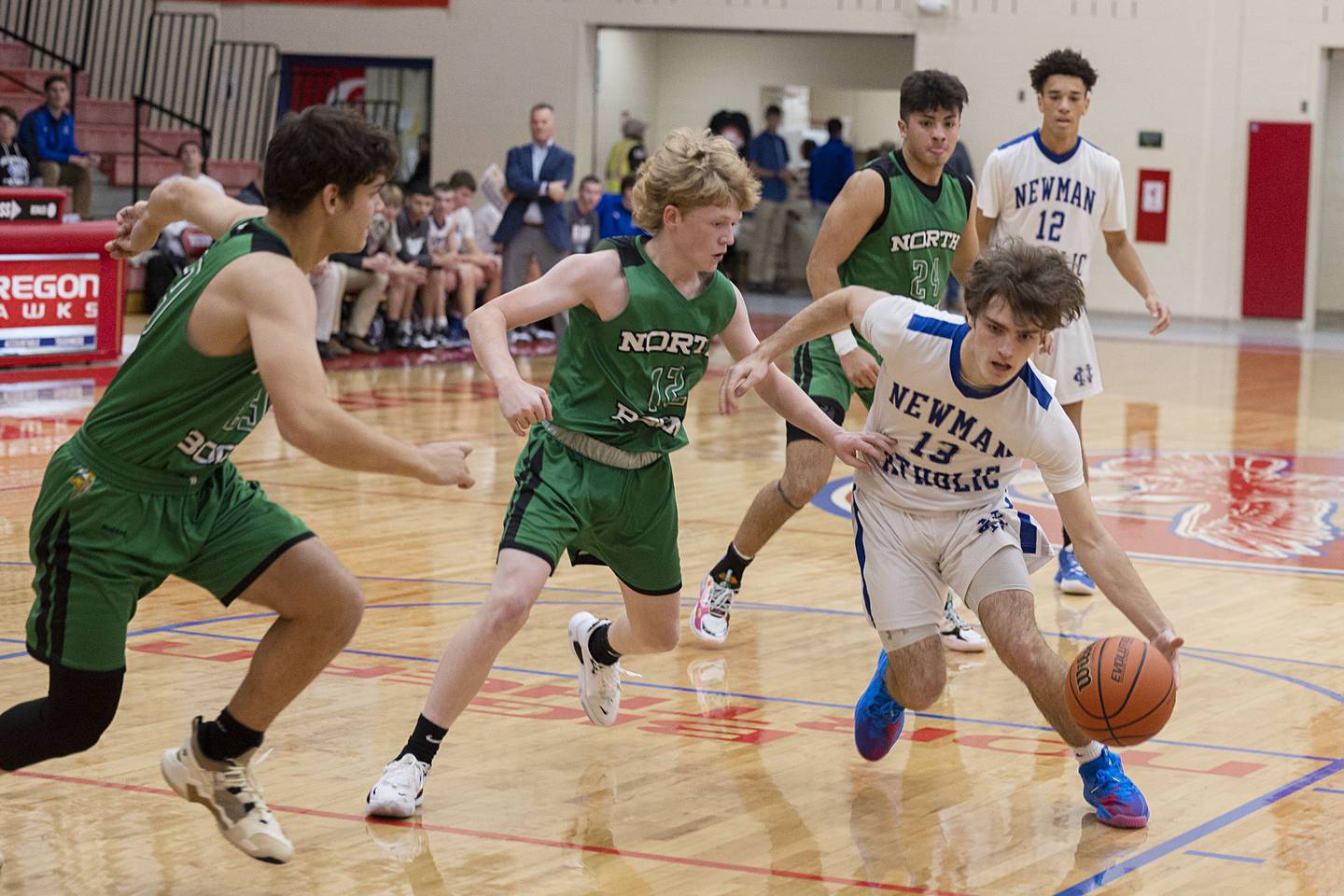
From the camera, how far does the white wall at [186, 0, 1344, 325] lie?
19781mm

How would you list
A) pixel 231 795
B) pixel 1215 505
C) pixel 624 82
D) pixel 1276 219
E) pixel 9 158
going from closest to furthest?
pixel 231 795, pixel 1215 505, pixel 9 158, pixel 1276 219, pixel 624 82

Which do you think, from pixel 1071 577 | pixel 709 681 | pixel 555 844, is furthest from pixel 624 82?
pixel 555 844

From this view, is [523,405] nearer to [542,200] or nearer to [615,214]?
[542,200]

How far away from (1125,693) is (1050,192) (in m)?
3.30

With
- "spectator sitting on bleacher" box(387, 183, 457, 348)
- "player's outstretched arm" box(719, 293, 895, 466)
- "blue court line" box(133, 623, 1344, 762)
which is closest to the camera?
"player's outstretched arm" box(719, 293, 895, 466)

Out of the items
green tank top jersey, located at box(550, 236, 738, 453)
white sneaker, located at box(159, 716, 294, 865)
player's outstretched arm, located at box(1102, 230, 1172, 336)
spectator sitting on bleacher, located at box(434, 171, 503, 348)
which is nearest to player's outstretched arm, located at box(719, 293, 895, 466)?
green tank top jersey, located at box(550, 236, 738, 453)

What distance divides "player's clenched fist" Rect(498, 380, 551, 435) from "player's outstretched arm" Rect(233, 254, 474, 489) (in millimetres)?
476

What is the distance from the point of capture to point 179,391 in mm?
3520

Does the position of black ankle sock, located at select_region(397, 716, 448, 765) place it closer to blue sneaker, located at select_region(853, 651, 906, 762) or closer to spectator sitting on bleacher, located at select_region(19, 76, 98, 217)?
blue sneaker, located at select_region(853, 651, 906, 762)

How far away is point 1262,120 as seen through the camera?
19859mm

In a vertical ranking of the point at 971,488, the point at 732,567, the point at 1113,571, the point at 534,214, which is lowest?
the point at 732,567

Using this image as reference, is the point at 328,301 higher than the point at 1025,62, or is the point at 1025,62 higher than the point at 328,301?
the point at 1025,62

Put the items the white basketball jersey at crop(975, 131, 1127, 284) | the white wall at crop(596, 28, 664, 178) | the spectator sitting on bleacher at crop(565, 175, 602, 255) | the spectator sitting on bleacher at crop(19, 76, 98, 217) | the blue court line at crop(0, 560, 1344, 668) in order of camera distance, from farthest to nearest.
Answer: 1. the white wall at crop(596, 28, 664, 178)
2. the spectator sitting on bleacher at crop(19, 76, 98, 217)
3. the spectator sitting on bleacher at crop(565, 175, 602, 255)
4. the white basketball jersey at crop(975, 131, 1127, 284)
5. the blue court line at crop(0, 560, 1344, 668)

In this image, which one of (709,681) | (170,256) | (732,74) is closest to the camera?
(709,681)
